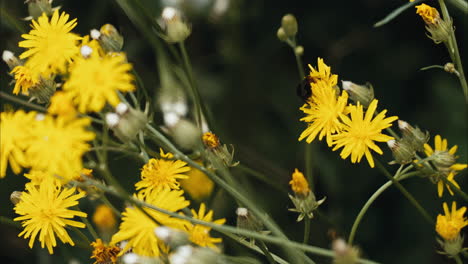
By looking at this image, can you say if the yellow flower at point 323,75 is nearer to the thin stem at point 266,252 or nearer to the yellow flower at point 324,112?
the yellow flower at point 324,112

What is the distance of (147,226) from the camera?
2.86 feet

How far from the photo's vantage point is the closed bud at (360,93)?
38.4 inches

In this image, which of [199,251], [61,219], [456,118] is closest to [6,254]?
[61,219]

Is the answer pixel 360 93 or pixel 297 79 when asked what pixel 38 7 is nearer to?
pixel 360 93

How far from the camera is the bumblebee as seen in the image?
958 millimetres

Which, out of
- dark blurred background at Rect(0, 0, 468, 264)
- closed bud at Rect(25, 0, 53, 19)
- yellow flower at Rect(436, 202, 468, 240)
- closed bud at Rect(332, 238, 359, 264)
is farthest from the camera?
dark blurred background at Rect(0, 0, 468, 264)

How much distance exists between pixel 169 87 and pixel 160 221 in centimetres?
27

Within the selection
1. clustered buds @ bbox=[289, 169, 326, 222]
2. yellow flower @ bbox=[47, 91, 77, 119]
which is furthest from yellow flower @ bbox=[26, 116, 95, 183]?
clustered buds @ bbox=[289, 169, 326, 222]

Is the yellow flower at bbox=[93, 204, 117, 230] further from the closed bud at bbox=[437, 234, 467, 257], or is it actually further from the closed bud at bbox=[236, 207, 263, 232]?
the closed bud at bbox=[437, 234, 467, 257]

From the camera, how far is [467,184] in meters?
1.49

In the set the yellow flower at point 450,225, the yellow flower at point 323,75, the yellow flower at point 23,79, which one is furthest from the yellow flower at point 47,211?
the yellow flower at point 450,225

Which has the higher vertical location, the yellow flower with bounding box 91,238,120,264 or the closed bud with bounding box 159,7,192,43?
the closed bud with bounding box 159,7,192,43

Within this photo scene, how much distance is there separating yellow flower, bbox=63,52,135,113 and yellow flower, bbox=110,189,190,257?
16cm

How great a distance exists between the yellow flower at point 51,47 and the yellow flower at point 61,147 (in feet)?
0.37
